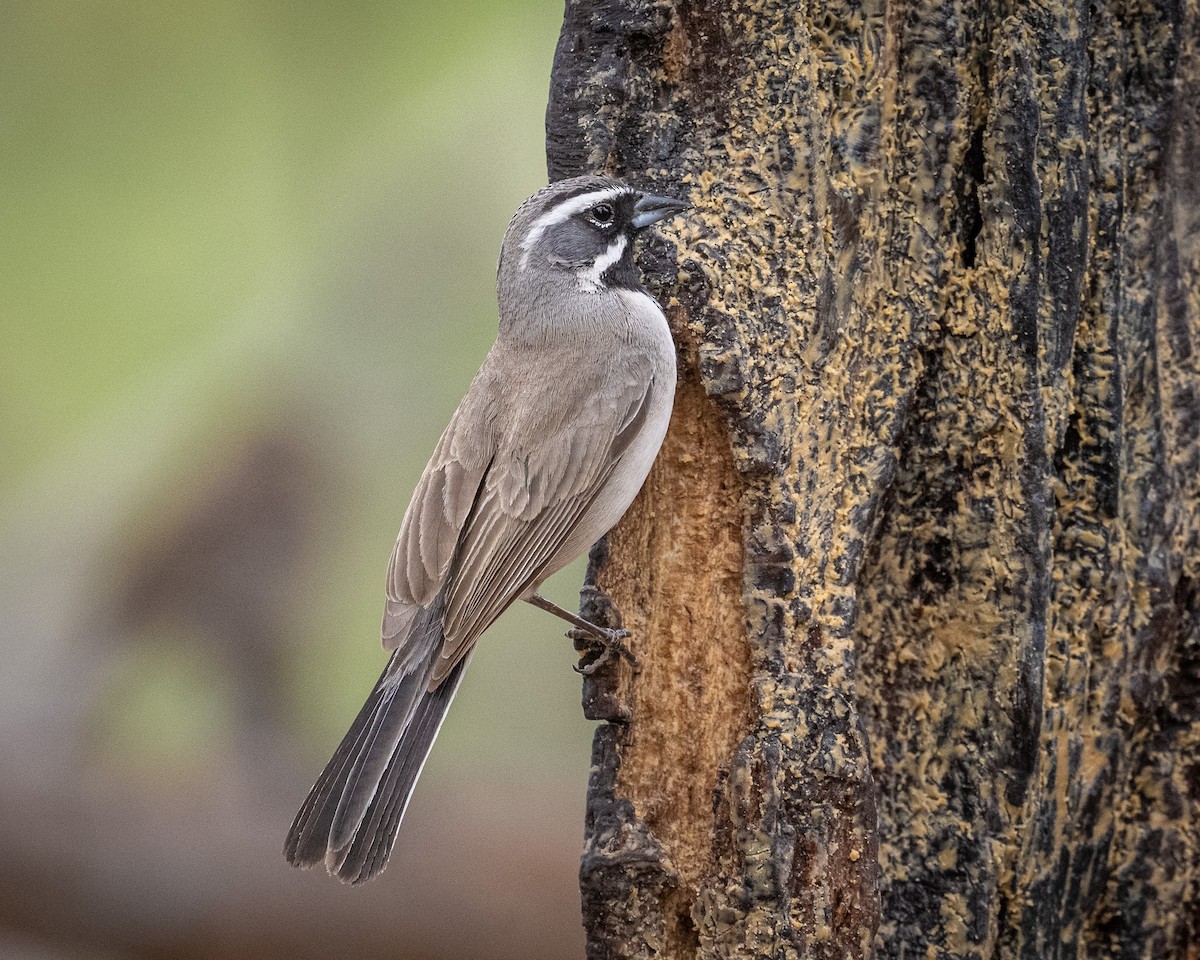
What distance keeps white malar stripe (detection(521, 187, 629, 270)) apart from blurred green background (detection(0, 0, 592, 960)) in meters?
2.71

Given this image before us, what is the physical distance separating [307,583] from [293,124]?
2473mm

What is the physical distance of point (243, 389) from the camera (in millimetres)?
6441

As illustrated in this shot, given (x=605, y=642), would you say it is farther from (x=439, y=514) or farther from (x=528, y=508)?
(x=439, y=514)

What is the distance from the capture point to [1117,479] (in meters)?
3.59

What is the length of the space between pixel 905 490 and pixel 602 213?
1.18 metres

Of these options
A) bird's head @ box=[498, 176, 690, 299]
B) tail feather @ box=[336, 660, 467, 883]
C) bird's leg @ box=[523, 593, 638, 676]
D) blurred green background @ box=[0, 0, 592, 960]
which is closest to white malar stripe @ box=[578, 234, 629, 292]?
bird's head @ box=[498, 176, 690, 299]

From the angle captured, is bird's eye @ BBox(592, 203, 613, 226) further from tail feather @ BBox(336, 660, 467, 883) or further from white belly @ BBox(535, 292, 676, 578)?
tail feather @ BBox(336, 660, 467, 883)

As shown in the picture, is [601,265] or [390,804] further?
[601,265]

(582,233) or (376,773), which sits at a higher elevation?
(582,233)

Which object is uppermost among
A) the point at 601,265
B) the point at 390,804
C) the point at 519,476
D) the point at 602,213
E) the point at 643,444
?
the point at 602,213

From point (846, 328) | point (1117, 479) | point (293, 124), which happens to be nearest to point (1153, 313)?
point (1117, 479)

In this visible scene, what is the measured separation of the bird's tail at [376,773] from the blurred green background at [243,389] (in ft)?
9.39

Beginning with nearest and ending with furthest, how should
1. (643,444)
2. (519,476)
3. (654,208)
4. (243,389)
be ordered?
(654,208) < (643,444) < (519,476) < (243,389)

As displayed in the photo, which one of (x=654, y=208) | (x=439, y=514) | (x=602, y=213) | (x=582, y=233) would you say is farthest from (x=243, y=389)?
(x=654, y=208)
